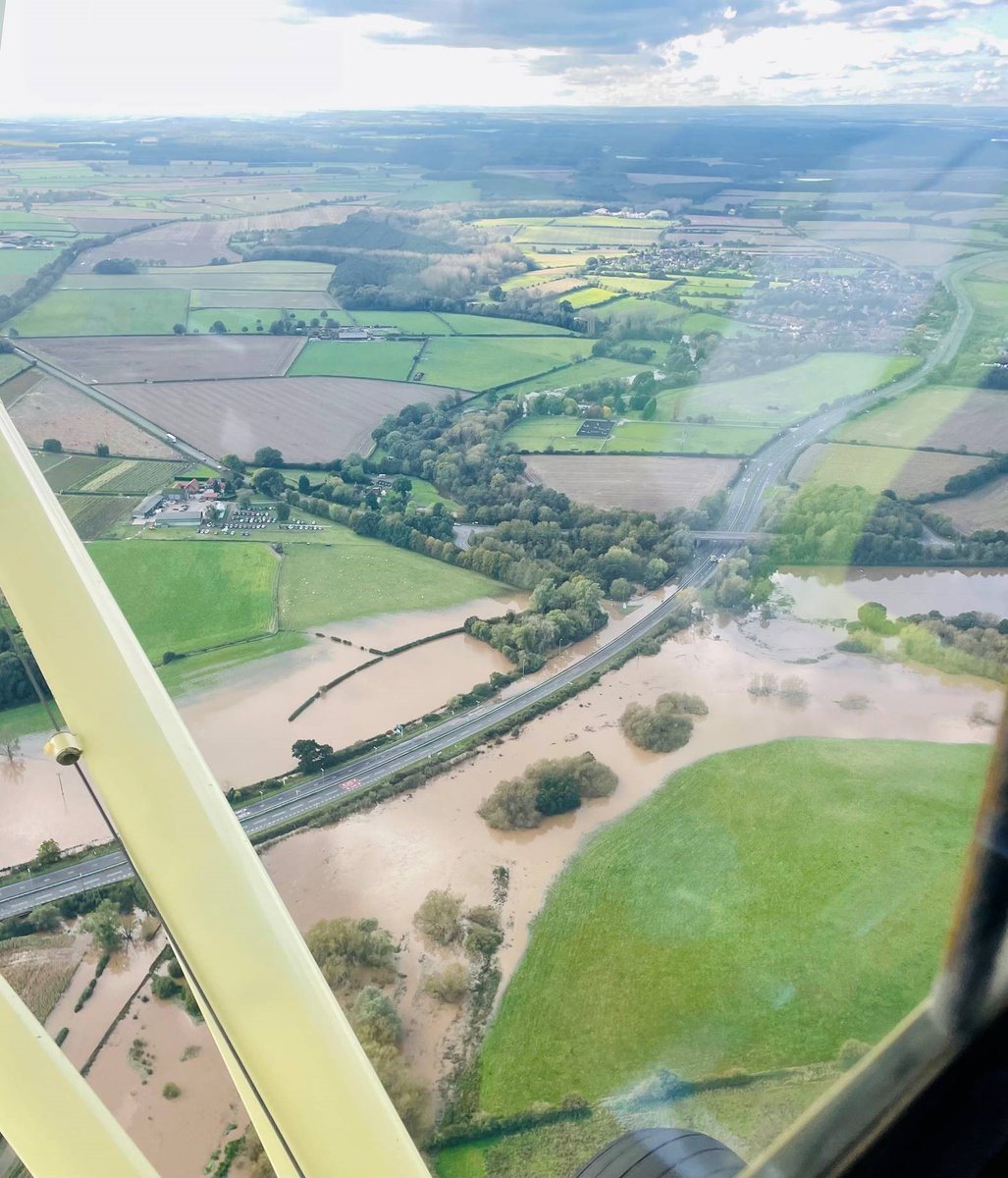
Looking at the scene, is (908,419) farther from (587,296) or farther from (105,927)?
(105,927)

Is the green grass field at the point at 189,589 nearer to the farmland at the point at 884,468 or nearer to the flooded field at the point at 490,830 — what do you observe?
the flooded field at the point at 490,830

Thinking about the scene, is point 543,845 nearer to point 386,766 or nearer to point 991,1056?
point 386,766

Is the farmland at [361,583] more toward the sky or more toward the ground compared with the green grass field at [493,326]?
more toward the ground

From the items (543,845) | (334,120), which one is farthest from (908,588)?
(334,120)

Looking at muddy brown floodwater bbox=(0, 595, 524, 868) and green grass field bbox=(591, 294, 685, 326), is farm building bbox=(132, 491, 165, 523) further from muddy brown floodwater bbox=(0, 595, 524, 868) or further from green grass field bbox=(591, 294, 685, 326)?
green grass field bbox=(591, 294, 685, 326)

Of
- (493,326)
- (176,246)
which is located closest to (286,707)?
(493,326)

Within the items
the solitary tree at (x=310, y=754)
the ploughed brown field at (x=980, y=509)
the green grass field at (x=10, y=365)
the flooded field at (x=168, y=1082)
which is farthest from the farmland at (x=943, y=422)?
the green grass field at (x=10, y=365)
